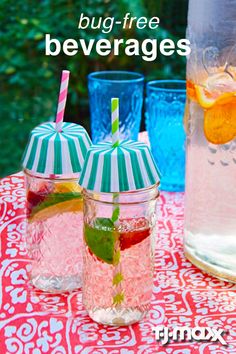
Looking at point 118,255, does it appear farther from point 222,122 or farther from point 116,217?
point 222,122

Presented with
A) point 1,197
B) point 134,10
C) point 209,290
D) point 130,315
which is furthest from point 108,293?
point 134,10

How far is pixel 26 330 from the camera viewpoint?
28.3 inches

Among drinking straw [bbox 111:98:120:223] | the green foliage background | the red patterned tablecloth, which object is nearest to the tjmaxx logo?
the red patterned tablecloth

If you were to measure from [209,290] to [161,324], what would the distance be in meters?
0.10

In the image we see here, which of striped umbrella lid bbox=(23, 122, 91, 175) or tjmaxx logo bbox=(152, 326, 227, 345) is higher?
striped umbrella lid bbox=(23, 122, 91, 175)

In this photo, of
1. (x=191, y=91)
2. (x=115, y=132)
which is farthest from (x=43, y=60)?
(x=115, y=132)

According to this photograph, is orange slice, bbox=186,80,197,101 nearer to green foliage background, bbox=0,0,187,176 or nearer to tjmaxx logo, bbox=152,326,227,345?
tjmaxx logo, bbox=152,326,227,345

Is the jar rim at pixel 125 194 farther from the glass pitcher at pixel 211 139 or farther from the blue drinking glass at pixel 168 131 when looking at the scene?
the blue drinking glass at pixel 168 131

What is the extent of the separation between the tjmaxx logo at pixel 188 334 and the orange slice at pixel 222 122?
208 millimetres

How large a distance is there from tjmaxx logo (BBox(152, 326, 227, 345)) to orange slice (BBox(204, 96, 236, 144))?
208 mm

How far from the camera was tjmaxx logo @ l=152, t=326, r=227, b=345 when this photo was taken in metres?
0.71

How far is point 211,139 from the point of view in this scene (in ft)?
2.72

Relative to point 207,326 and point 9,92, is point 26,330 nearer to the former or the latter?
point 207,326

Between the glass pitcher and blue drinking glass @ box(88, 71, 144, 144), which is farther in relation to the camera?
blue drinking glass @ box(88, 71, 144, 144)
